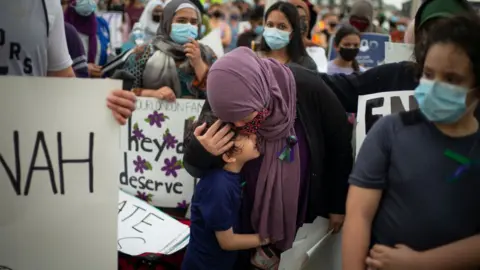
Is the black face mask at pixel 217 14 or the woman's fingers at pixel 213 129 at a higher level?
the black face mask at pixel 217 14

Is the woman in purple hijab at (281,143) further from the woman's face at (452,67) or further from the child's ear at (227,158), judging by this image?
the woman's face at (452,67)

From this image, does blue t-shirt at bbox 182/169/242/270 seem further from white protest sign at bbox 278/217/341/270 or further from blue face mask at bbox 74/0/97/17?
blue face mask at bbox 74/0/97/17

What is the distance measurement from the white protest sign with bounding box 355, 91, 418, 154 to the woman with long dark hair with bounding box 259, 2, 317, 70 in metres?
1.13

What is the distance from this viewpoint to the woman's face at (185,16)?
3027mm

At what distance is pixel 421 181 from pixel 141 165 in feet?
6.40

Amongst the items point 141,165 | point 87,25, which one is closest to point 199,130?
point 141,165

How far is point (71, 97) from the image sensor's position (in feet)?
4.90

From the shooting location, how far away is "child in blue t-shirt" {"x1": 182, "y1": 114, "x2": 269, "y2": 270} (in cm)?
171

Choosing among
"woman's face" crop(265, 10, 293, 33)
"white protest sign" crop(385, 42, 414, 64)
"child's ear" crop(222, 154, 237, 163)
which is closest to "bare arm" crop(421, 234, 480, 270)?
"child's ear" crop(222, 154, 237, 163)

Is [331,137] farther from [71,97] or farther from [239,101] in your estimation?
[71,97]

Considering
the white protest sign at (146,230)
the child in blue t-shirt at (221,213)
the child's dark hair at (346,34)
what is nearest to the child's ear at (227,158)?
the child in blue t-shirt at (221,213)

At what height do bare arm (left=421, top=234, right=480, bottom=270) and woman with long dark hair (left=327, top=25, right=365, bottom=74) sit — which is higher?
woman with long dark hair (left=327, top=25, right=365, bottom=74)

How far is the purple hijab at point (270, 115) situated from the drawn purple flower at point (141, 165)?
125 centimetres

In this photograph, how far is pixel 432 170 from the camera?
4.25ft
